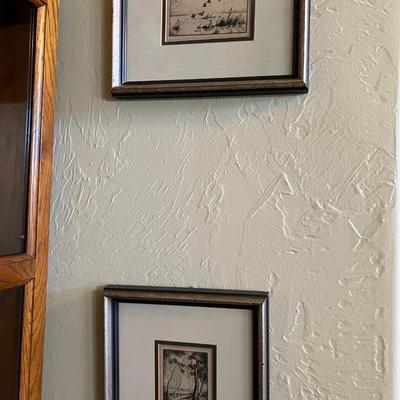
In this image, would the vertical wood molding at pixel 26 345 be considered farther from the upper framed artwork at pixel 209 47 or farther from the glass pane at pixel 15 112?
the upper framed artwork at pixel 209 47

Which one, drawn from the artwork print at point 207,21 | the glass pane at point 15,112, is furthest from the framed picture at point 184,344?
the artwork print at point 207,21

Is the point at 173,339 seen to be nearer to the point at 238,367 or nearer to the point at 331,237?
the point at 238,367

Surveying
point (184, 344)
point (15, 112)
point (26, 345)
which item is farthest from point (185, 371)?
point (15, 112)

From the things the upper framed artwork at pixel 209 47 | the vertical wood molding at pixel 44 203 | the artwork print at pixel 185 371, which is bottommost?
the artwork print at pixel 185 371

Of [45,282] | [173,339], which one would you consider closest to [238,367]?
[173,339]

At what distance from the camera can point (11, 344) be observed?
0.48m

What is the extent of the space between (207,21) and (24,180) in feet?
0.80

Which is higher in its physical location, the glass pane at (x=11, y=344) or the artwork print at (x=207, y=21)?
the artwork print at (x=207, y=21)

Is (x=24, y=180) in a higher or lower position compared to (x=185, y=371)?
higher

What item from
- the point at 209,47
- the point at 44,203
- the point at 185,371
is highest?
the point at 209,47

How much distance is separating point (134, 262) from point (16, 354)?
15cm

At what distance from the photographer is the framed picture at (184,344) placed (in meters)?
0.50

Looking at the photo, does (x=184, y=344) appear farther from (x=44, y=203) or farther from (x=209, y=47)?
(x=209, y=47)

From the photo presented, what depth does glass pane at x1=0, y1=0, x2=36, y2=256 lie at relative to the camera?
1.59ft
